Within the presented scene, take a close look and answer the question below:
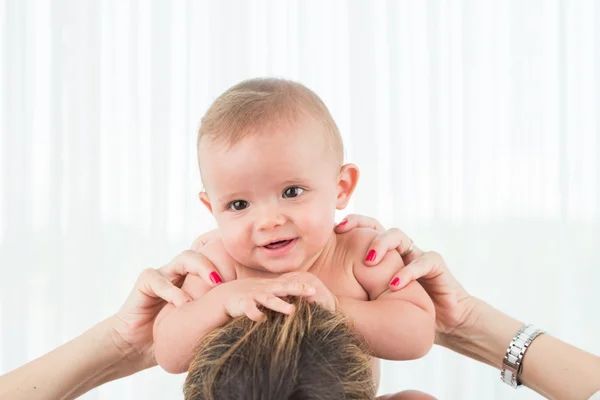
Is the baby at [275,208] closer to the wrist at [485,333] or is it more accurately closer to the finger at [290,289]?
the finger at [290,289]

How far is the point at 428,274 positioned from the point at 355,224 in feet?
0.79

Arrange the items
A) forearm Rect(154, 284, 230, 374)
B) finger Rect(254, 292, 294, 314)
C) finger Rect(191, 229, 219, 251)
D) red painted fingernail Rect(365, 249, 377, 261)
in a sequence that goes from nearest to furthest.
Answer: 1. finger Rect(254, 292, 294, 314)
2. forearm Rect(154, 284, 230, 374)
3. red painted fingernail Rect(365, 249, 377, 261)
4. finger Rect(191, 229, 219, 251)

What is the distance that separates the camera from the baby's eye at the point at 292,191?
4.87 feet

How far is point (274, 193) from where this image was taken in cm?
147

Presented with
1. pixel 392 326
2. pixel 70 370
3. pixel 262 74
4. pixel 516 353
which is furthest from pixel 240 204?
pixel 262 74

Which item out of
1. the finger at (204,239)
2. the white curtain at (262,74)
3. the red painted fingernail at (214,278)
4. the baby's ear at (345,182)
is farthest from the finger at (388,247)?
the white curtain at (262,74)

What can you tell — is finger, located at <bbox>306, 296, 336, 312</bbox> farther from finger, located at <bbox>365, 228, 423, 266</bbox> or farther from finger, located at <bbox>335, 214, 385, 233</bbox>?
finger, located at <bbox>335, 214, 385, 233</bbox>

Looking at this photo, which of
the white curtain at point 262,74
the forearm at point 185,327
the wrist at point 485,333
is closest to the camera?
the forearm at point 185,327

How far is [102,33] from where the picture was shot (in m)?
3.38

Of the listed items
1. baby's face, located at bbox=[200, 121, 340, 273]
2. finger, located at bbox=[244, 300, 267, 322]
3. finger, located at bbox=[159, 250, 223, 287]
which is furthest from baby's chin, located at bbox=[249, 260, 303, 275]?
finger, located at bbox=[244, 300, 267, 322]

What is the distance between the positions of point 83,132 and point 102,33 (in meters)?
0.47

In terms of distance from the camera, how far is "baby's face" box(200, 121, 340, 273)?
145 cm

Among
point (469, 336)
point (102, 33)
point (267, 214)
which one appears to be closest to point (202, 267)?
point (267, 214)

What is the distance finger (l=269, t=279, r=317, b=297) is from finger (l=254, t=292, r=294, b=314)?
0.06 ft
